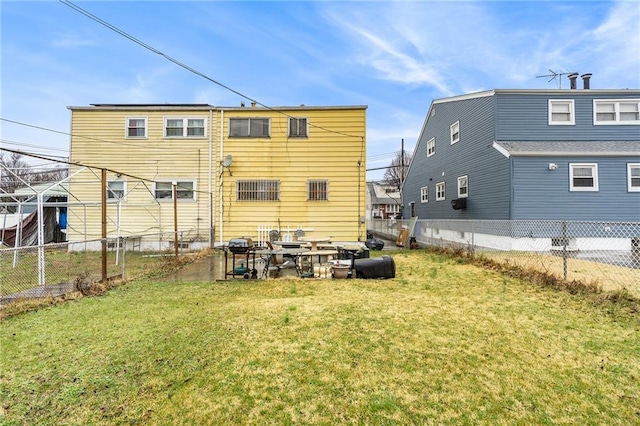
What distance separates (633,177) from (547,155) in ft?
12.1

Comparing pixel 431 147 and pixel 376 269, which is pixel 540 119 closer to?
pixel 431 147

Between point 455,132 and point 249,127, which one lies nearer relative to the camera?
point 249,127

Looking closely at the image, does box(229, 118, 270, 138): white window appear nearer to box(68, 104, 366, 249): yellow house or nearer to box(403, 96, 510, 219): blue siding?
box(68, 104, 366, 249): yellow house

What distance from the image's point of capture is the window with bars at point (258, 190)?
1366 centimetres

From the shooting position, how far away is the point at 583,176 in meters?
12.7

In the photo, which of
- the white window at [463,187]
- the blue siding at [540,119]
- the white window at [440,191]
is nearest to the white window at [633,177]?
the blue siding at [540,119]

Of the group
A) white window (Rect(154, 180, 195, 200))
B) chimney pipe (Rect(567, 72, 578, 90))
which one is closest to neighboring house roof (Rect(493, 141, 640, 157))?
chimney pipe (Rect(567, 72, 578, 90))

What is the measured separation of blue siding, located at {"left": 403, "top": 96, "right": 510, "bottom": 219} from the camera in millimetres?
13570

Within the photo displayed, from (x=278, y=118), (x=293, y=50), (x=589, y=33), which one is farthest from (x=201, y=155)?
(x=589, y=33)

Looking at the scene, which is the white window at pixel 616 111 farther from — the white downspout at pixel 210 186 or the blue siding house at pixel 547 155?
the white downspout at pixel 210 186

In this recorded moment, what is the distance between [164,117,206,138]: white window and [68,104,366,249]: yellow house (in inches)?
1.7

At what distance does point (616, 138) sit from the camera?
1381cm

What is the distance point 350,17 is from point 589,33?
1002 cm

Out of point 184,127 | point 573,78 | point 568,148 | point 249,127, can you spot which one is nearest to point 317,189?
point 249,127
